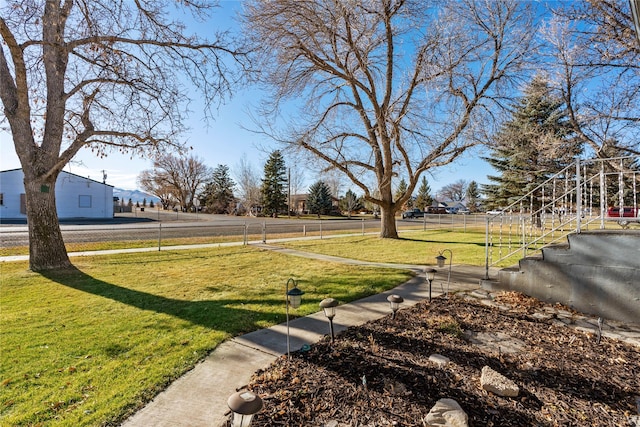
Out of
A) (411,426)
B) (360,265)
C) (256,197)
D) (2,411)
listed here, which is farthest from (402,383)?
(256,197)

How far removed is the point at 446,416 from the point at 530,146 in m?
14.6

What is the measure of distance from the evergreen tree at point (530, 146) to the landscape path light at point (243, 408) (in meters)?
12.7

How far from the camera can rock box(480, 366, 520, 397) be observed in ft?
7.65

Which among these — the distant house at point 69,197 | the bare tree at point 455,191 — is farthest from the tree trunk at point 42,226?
the bare tree at point 455,191

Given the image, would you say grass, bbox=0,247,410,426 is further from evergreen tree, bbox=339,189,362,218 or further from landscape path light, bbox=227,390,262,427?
evergreen tree, bbox=339,189,362,218

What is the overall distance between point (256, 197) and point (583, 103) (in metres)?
38.0

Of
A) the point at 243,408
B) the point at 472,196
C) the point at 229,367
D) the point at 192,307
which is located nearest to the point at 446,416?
the point at 243,408

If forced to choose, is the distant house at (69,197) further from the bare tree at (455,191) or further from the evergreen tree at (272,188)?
the bare tree at (455,191)

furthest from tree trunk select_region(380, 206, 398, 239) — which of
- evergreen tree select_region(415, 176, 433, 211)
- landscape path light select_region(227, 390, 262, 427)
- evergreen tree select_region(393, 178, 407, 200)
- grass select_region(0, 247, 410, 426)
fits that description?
evergreen tree select_region(415, 176, 433, 211)

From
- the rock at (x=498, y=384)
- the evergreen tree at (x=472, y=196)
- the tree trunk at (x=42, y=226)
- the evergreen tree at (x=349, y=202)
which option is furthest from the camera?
the evergreen tree at (x=472, y=196)

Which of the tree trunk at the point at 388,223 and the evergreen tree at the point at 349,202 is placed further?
the evergreen tree at the point at 349,202

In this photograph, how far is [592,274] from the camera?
4234 mm

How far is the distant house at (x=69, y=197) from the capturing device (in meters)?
27.8

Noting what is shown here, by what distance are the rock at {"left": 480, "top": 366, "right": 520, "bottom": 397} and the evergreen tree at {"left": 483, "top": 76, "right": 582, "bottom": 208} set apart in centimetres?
1112
